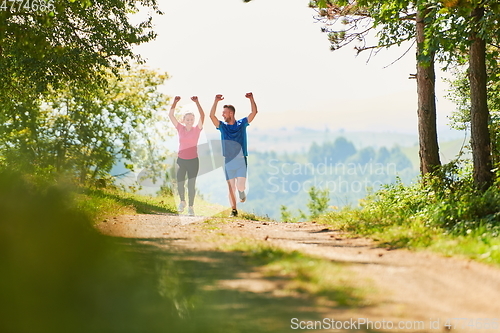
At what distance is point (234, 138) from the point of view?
12.6m


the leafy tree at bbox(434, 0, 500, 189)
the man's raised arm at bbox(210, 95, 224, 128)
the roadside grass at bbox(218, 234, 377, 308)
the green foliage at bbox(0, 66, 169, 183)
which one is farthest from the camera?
the green foliage at bbox(0, 66, 169, 183)

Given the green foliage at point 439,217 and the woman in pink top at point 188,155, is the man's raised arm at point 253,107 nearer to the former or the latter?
the woman in pink top at point 188,155

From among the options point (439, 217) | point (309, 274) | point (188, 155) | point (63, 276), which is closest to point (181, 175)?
point (188, 155)

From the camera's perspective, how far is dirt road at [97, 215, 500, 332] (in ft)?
13.0

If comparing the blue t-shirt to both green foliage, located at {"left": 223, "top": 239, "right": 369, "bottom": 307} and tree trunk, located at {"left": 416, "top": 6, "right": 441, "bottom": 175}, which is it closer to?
tree trunk, located at {"left": 416, "top": 6, "right": 441, "bottom": 175}

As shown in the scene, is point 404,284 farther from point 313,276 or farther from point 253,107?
point 253,107

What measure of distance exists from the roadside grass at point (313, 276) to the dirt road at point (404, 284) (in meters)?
0.13

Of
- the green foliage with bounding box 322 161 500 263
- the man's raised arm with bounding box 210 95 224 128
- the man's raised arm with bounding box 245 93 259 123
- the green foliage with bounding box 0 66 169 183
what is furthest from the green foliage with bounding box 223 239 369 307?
the green foliage with bounding box 0 66 169 183

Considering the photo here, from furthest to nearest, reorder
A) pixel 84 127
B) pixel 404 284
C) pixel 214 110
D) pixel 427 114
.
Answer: pixel 84 127
pixel 427 114
pixel 214 110
pixel 404 284

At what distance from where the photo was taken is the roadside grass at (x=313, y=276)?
4559 millimetres

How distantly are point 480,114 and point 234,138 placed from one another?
5440mm

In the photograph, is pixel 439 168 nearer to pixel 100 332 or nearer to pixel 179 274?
pixel 179 274

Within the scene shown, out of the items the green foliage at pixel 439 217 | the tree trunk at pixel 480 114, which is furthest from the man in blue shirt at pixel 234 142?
the tree trunk at pixel 480 114

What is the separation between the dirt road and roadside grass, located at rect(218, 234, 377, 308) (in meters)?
0.13
